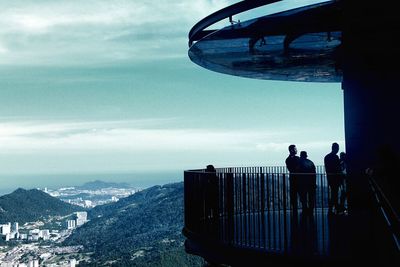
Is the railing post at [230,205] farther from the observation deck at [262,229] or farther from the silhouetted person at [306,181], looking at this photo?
the silhouetted person at [306,181]

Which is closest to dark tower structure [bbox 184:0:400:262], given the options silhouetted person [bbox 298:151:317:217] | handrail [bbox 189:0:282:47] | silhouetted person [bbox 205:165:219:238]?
handrail [bbox 189:0:282:47]

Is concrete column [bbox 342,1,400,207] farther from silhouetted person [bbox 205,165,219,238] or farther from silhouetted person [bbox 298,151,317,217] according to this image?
silhouetted person [bbox 205,165,219,238]

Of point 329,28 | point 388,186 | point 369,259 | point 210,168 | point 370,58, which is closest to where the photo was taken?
point 388,186

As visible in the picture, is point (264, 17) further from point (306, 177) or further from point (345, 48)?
point (306, 177)

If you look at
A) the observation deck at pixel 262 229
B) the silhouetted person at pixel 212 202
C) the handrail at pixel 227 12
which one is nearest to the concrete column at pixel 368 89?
the observation deck at pixel 262 229

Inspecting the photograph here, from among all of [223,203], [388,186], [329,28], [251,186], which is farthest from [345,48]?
[388,186]
